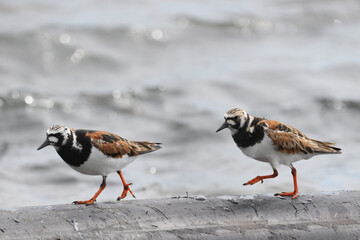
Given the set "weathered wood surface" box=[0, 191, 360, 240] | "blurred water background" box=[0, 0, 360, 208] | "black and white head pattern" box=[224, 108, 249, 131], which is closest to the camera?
"weathered wood surface" box=[0, 191, 360, 240]

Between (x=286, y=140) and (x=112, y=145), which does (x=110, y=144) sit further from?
(x=286, y=140)

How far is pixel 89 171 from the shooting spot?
13.0 ft

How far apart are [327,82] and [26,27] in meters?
4.51

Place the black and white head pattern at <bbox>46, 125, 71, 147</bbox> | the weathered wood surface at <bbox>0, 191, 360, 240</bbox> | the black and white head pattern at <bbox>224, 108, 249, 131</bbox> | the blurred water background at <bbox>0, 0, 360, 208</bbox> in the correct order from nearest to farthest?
the weathered wood surface at <bbox>0, 191, 360, 240</bbox>, the black and white head pattern at <bbox>46, 125, 71, 147</bbox>, the black and white head pattern at <bbox>224, 108, 249, 131</bbox>, the blurred water background at <bbox>0, 0, 360, 208</bbox>

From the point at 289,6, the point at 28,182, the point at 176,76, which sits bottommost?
the point at 28,182

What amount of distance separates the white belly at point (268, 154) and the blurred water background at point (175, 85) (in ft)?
8.04

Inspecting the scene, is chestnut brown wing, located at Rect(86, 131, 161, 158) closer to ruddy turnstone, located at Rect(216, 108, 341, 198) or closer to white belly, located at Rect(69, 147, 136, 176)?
white belly, located at Rect(69, 147, 136, 176)

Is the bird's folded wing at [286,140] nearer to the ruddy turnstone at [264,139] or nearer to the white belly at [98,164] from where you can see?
the ruddy turnstone at [264,139]

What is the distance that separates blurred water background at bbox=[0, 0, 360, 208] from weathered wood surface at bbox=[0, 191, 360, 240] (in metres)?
2.61

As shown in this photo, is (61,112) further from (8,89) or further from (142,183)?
(142,183)

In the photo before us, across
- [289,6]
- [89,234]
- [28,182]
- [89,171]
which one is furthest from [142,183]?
[289,6]

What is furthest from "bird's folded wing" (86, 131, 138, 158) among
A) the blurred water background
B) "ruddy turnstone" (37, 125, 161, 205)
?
the blurred water background

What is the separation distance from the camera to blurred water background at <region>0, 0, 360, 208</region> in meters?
6.99

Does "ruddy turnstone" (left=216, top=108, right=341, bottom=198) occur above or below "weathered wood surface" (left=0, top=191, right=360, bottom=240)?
above
